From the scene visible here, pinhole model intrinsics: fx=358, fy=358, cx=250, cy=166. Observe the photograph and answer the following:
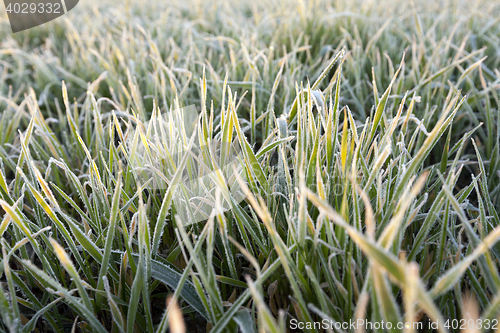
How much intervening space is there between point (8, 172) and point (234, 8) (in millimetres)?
1547

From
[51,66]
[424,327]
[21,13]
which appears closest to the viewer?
[424,327]

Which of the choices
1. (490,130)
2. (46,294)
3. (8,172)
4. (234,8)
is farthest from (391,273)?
(234,8)

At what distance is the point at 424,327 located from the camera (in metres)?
0.46

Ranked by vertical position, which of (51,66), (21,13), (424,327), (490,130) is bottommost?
(424,327)

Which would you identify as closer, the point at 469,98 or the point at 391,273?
the point at 391,273

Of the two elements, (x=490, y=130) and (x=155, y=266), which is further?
(x=490, y=130)

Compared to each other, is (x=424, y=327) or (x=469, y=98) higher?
(x=469, y=98)

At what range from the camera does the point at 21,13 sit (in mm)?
1933

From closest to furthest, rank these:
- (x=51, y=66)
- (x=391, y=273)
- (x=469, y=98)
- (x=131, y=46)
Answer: (x=391, y=273)
(x=469, y=98)
(x=131, y=46)
(x=51, y=66)

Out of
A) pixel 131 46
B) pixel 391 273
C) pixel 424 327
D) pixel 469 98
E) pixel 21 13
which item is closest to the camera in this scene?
A: pixel 391 273

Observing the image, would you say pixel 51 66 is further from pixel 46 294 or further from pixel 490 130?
pixel 490 130

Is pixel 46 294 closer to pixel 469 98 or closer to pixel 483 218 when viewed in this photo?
pixel 483 218

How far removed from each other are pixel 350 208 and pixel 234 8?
1.79 metres

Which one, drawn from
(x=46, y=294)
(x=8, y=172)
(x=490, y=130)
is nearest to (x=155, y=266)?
(x=46, y=294)
